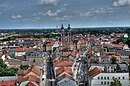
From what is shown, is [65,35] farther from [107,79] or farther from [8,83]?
[8,83]

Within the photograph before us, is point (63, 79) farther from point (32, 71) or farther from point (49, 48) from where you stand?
point (49, 48)

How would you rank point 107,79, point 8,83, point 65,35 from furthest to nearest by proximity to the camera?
point 65,35 → point 107,79 → point 8,83

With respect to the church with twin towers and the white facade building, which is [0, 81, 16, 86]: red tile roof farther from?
the church with twin towers

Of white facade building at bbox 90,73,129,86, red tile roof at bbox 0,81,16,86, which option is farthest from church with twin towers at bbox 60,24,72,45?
red tile roof at bbox 0,81,16,86

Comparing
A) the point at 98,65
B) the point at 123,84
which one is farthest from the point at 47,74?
the point at 123,84

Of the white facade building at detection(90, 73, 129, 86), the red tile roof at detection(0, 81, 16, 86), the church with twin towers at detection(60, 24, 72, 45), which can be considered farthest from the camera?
the church with twin towers at detection(60, 24, 72, 45)

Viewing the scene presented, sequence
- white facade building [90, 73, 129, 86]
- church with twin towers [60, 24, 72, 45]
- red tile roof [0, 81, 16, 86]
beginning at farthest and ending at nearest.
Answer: church with twin towers [60, 24, 72, 45] < white facade building [90, 73, 129, 86] < red tile roof [0, 81, 16, 86]

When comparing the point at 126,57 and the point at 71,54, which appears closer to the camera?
the point at 71,54

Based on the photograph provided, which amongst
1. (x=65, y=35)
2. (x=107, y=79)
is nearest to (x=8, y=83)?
(x=107, y=79)

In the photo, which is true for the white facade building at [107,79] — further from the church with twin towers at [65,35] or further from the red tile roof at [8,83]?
the church with twin towers at [65,35]

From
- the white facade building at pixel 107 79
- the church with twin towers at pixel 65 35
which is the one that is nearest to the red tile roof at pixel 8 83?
the white facade building at pixel 107 79

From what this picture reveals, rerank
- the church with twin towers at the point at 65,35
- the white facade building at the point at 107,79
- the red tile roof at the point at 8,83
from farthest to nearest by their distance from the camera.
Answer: the church with twin towers at the point at 65,35
the white facade building at the point at 107,79
the red tile roof at the point at 8,83
